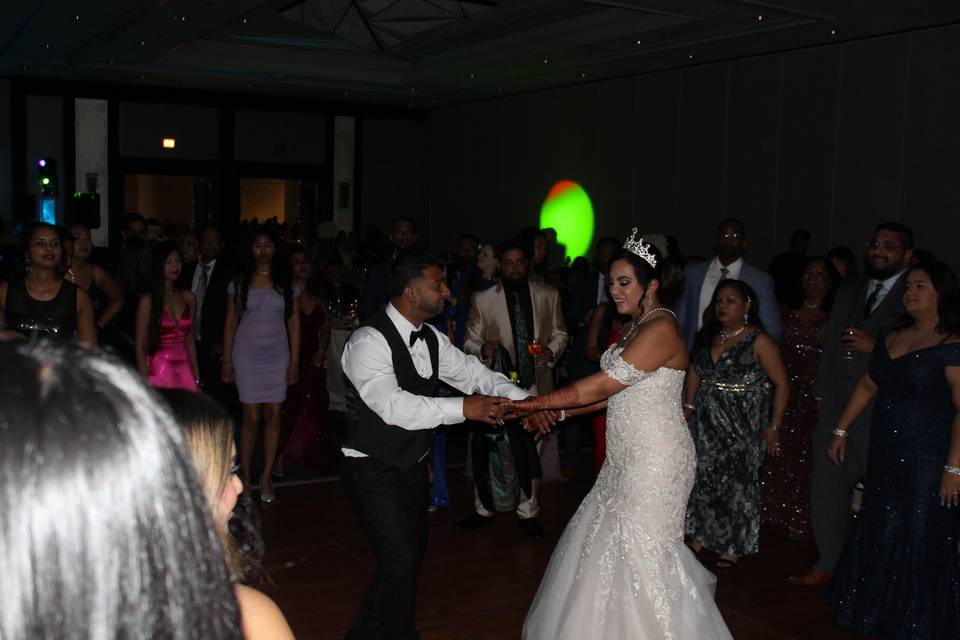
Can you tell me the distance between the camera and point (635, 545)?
3541 mm

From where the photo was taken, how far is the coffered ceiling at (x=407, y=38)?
29.7 ft

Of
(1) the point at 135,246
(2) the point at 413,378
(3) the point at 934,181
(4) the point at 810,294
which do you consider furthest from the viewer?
(3) the point at 934,181

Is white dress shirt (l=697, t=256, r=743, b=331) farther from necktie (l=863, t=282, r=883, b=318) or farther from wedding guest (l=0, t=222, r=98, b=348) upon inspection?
wedding guest (l=0, t=222, r=98, b=348)

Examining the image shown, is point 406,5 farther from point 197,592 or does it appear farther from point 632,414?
point 197,592

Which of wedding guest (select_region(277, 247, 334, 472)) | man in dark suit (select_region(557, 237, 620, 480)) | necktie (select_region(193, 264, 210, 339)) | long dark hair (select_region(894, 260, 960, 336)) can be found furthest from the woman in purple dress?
long dark hair (select_region(894, 260, 960, 336))

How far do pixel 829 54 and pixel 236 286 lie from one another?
7.32 meters

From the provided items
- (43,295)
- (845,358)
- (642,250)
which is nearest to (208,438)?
(642,250)

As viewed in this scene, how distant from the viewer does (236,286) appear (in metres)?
6.03

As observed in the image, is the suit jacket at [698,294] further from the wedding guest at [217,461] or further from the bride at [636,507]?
the wedding guest at [217,461]

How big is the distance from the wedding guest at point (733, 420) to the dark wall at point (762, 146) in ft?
16.9

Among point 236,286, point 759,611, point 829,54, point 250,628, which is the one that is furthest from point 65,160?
point 250,628

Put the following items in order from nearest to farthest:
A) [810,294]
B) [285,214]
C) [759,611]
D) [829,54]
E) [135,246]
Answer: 1. [759,611]
2. [810,294]
3. [135,246]
4. [829,54]
5. [285,214]

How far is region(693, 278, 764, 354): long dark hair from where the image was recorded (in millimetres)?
5117

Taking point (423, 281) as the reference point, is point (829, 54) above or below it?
above
